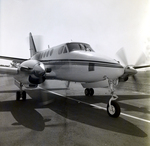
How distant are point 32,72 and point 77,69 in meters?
1.87

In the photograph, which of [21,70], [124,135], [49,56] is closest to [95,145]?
[124,135]

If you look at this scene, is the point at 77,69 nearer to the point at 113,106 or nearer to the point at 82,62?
the point at 82,62

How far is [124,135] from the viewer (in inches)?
120

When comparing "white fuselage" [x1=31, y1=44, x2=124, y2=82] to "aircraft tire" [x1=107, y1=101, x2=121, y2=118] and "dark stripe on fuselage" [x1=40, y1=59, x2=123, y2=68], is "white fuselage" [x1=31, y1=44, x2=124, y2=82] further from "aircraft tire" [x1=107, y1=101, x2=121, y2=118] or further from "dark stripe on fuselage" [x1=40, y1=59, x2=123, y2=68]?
"aircraft tire" [x1=107, y1=101, x2=121, y2=118]

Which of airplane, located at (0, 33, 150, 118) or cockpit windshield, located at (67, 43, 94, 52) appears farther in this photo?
cockpit windshield, located at (67, 43, 94, 52)

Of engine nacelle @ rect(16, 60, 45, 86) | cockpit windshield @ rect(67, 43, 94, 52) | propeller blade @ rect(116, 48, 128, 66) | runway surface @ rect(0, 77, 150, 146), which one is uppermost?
cockpit windshield @ rect(67, 43, 94, 52)

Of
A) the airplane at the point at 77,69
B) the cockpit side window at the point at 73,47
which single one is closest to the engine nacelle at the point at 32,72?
the airplane at the point at 77,69

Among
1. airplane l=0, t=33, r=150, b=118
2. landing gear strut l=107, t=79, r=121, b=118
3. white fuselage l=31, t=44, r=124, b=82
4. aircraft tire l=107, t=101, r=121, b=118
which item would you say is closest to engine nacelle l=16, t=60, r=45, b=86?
airplane l=0, t=33, r=150, b=118

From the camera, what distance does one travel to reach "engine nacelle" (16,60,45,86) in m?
5.44

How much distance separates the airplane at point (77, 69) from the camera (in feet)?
14.4

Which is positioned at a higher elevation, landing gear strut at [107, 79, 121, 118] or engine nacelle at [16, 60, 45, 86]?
engine nacelle at [16, 60, 45, 86]

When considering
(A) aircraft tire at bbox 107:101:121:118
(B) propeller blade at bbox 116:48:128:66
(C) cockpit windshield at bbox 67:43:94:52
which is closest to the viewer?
(A) aircraft tire at bbox 107:101:121:118

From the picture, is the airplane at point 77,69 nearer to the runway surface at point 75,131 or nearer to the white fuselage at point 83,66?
the white fuselage at point 83,66

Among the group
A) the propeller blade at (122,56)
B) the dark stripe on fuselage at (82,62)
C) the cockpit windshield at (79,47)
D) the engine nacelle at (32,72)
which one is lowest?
the engine nacelle at (32,72)
